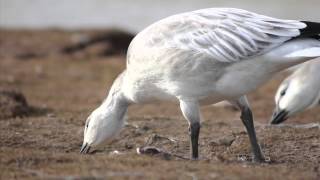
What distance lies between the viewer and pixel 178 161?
23.9ft

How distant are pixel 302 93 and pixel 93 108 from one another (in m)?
3.04

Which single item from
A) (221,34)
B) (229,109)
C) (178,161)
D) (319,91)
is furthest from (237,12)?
(229,109)

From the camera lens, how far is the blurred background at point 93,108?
6930 millimetres

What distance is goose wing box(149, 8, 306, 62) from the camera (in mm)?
7367

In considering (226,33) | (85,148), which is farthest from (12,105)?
(226,33)

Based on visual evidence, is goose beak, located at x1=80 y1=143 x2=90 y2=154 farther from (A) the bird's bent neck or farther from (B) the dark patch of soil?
(B) the dark patch of soil

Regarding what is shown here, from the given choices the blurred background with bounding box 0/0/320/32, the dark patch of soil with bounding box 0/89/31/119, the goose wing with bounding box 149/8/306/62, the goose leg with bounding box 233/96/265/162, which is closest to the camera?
the goose wing with bounding box 149/8/306/62

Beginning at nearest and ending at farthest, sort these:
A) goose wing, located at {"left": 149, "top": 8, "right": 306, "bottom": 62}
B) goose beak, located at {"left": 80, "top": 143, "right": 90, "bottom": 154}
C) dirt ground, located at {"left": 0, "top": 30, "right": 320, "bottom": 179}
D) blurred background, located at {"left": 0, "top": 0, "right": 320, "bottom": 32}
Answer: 1. dirt ground, located at {"left": 0, "top": 30, "right": 320, "bottom": 179}
2. goose wing, located at {"left": 149, "top": 8, "right": 306, "bottom": 62}
3. goose beak, located at {"left": 80, "top": 143, "right": 90, "bottom": 154}
4. blurred background, located at {"left": 0, "top": 0, "right": 320, "bottom": 32}

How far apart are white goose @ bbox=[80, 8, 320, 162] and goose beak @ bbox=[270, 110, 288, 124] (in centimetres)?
244

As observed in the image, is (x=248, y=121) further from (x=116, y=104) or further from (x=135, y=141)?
(x=135, y=141)

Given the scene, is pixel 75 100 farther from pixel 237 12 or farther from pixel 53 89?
pixel 237 12

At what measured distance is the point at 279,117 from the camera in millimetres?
10430

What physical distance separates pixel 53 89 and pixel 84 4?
11260 millimetres

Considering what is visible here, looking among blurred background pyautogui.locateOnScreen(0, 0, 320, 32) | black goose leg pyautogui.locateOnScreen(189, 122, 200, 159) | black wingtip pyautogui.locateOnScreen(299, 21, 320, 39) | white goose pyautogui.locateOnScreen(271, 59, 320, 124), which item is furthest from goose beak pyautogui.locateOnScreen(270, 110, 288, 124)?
blurred background pyautogui.locateOnScreen(0, 0, 320, 32)
